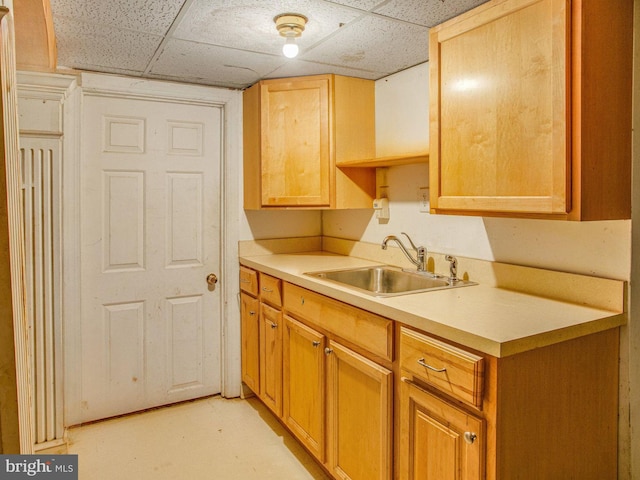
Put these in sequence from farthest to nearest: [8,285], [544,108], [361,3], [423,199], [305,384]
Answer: [423,199], [305,384], [361,3], [544,108], [8,285]

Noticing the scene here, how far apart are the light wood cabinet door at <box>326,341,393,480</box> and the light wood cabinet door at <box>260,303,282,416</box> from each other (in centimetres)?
50

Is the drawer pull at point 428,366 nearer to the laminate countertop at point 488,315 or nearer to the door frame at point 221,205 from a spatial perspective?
the laminate countertop at point 488,315

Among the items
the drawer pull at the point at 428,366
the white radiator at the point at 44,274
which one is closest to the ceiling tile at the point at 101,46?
the white radiator at the point at 44,274

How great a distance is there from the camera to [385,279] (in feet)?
8.01

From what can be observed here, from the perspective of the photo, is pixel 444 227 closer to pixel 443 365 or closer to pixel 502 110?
pixel 502 110

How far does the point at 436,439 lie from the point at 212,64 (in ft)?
6.61

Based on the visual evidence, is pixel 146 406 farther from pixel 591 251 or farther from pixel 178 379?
pixel 591 251

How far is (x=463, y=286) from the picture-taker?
1.95 m

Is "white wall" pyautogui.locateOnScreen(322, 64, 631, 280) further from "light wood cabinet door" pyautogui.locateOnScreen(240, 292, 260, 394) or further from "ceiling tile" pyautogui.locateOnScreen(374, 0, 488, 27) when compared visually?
"light wood cabinet door" pyautogui.locateOnScreen(240, 292, 260, 394)

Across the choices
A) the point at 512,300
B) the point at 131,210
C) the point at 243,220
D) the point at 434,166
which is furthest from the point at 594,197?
the point at 131,210

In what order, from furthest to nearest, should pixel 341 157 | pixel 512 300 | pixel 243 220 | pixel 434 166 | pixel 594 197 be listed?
pixel 243 220, pixel 341 157, pixel 434 166, pixel 512 300, pixel 594 197

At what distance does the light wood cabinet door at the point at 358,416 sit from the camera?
164 centimetres

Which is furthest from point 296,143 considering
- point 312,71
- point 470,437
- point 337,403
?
point 470,437

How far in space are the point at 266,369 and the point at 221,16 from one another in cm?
177
